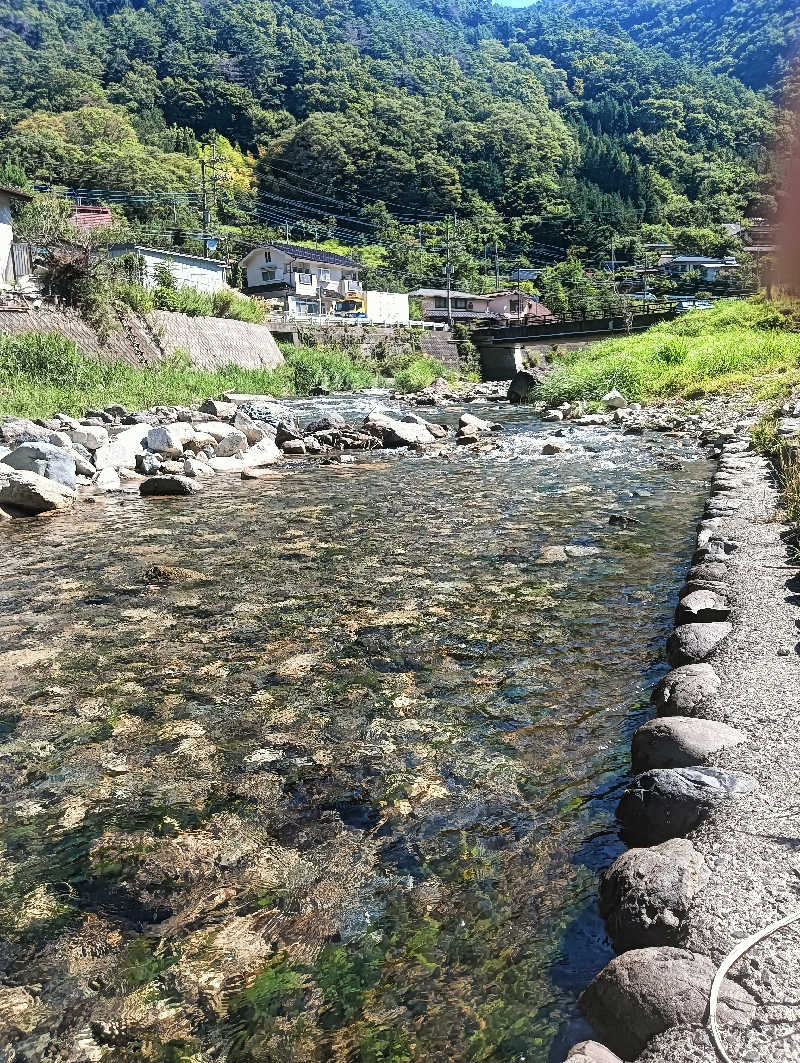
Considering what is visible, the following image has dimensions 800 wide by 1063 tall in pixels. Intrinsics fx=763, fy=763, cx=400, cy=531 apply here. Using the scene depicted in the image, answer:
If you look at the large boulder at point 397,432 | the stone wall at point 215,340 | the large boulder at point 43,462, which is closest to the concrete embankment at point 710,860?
the large boulder at point 43,462

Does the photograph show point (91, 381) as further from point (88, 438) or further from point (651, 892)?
point (651, 892)

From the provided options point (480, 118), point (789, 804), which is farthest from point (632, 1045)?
point (480, 118)

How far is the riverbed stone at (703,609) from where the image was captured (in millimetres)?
4672

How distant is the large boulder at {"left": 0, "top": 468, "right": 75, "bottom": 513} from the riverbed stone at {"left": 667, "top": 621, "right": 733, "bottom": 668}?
8183 mm

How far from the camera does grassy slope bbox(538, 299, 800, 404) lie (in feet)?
71.5

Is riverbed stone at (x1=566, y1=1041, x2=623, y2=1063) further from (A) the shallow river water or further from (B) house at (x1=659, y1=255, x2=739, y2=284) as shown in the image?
(B) house at (x1=659, y1=255, x2=739, y2=284)

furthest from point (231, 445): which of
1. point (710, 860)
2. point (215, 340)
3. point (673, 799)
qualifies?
point (215, 340)

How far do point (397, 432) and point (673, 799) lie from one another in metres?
14.9

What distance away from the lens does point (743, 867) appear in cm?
245

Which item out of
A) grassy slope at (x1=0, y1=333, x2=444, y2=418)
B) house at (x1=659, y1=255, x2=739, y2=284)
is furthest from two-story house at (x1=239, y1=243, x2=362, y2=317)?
grassy slope at (x1=0, y1=333, x2=444, y2=418)

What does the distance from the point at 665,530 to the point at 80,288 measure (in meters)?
21.5

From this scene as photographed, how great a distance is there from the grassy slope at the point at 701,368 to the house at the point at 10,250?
21826 mm

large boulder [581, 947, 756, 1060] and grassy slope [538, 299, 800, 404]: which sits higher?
grassy slope [538, 299, 800, 404]

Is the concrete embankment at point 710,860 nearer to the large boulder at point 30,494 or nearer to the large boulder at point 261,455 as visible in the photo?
the large boulder at point 30,494
